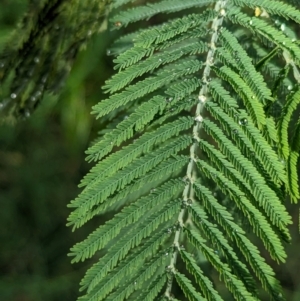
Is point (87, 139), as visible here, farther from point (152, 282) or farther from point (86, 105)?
point (152, 282)

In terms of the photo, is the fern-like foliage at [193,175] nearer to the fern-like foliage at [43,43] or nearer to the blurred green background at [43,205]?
the fern-like foliage at [43,43]

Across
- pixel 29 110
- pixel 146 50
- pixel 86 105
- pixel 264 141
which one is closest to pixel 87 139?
pixel 86 105

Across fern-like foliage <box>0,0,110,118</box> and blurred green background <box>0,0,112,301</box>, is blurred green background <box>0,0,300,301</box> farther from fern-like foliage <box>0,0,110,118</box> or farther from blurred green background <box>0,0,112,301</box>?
fern-like foliage <box>0,0,110,118</box>

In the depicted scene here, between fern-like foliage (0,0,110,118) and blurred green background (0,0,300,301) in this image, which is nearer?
fern-like foliage (0,0,110,118)

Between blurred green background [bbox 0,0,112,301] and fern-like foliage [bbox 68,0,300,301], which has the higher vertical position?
blurred green background [bbox 0,0,112,301]

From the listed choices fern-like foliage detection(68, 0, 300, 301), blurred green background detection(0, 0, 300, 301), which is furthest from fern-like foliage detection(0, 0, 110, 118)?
blurred green background detection(0, 0, 300, 301)

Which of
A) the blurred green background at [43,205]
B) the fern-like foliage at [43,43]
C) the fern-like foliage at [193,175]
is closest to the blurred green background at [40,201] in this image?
the blurred green background at [43,205]
